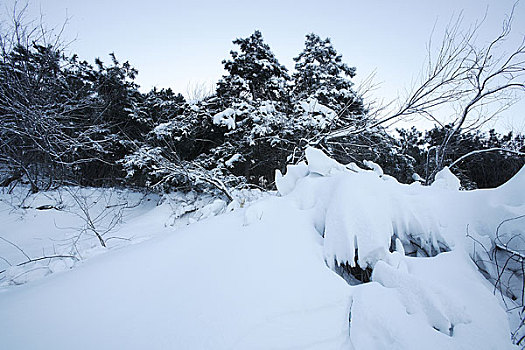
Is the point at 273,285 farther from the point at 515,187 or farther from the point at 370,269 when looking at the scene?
the point at 515,187

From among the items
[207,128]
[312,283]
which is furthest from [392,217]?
[207,128]

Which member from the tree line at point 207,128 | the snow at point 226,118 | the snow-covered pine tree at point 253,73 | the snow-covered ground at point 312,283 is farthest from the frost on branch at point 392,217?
the snow-covered pine tree at point 253,73

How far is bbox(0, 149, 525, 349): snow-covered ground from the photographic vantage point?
810mm

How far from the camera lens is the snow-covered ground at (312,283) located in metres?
0.81

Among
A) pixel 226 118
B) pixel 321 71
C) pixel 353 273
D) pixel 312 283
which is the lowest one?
pixel 353 273

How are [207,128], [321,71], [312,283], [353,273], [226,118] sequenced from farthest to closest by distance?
1. [321,71]
2. [207,128]
3. [226,118]
4. [353,273]
5. [312,283]

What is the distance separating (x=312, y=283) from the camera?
105 cm

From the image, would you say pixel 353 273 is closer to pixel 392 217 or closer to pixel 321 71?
pixel 392 217

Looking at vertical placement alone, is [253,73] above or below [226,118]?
above

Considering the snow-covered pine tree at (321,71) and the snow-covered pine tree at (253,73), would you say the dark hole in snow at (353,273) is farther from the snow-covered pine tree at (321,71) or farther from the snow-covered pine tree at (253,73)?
the snow-covered pine tree at (321,71)

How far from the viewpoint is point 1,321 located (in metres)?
0.91

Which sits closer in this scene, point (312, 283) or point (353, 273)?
point (312, 283)

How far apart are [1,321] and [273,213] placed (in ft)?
4.85

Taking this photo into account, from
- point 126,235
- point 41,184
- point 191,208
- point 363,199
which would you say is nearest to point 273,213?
point 363,199
